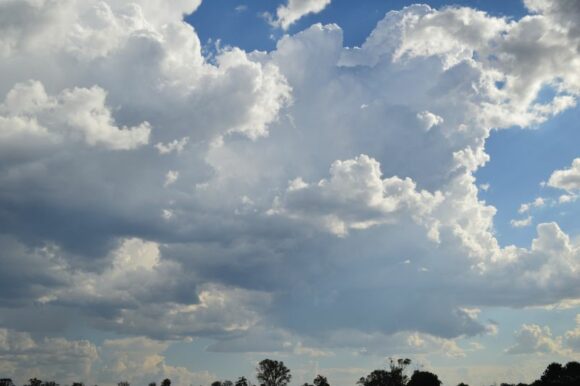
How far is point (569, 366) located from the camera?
597 feet

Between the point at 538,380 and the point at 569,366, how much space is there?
1415 centimetres

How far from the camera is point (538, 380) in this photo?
193000mm
